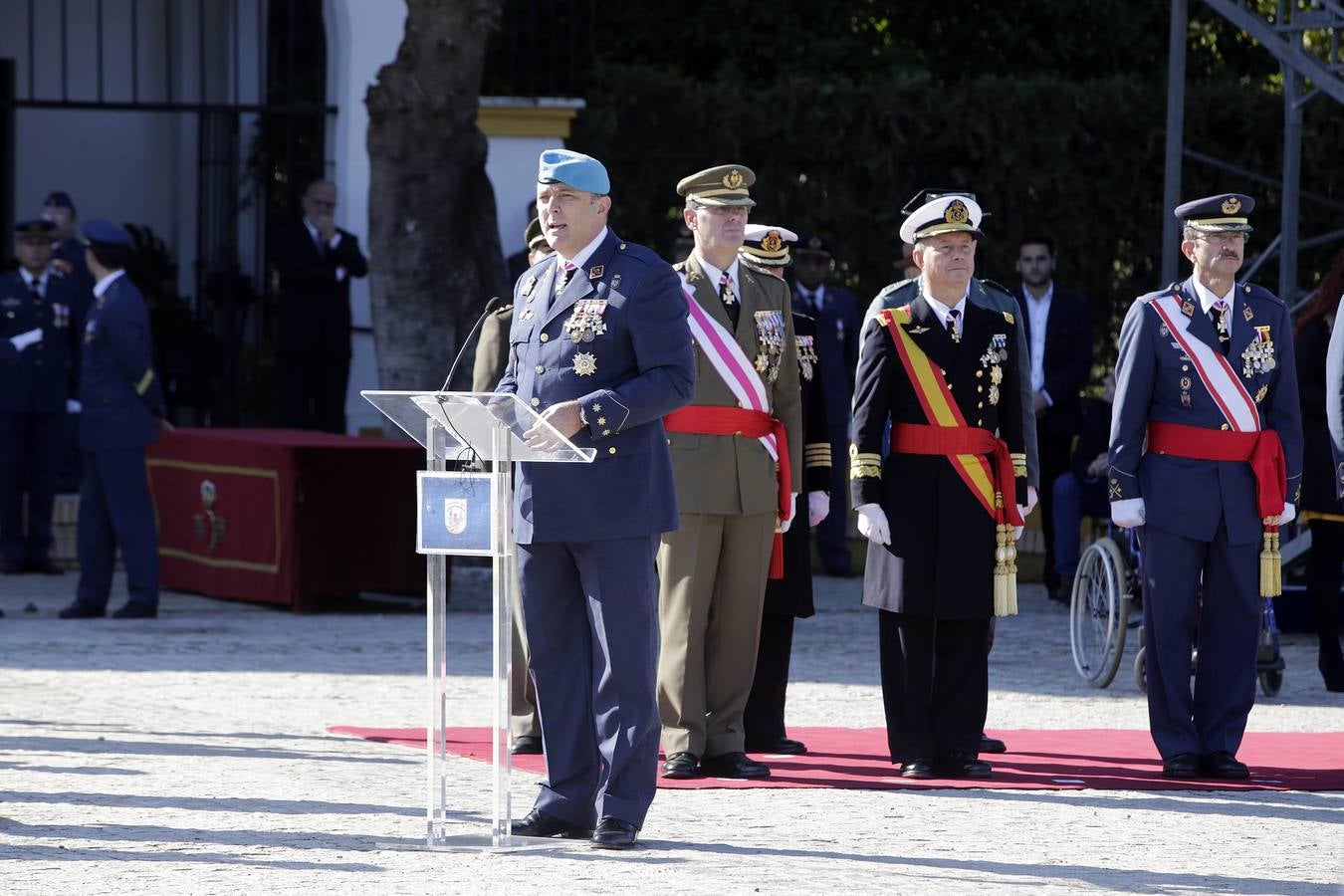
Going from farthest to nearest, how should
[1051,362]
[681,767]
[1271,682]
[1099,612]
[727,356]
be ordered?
[1051,362] < [1099,612] < [1271,682] < [727,356] < [681,767]

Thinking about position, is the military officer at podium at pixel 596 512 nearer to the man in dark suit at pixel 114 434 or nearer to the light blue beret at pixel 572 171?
the light blue beret at pixel 572 171

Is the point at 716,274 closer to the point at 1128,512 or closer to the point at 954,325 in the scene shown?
the point at 954,325

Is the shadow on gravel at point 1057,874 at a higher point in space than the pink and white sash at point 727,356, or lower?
lower

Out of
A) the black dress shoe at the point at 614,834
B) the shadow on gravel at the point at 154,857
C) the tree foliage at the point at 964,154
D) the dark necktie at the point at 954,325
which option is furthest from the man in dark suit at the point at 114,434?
the black dress shoe at the point at 614,834

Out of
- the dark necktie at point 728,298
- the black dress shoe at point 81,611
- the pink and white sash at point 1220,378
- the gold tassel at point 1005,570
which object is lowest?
the black dress shoe at point 81,611

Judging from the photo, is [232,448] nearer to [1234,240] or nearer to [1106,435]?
[1106,435]

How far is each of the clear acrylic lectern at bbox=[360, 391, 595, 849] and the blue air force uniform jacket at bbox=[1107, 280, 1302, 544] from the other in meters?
2.36

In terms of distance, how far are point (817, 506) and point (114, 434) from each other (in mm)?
4577

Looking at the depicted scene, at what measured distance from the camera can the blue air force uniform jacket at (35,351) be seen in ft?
45.2

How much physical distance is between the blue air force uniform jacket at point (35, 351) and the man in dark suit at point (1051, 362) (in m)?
5.31

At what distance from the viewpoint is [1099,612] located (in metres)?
10.1

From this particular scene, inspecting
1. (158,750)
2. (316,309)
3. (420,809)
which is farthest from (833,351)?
(420,809)

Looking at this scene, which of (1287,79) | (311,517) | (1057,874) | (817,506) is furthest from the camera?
(1287,79)

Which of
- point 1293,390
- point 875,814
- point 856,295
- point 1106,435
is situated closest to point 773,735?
point 875,814
